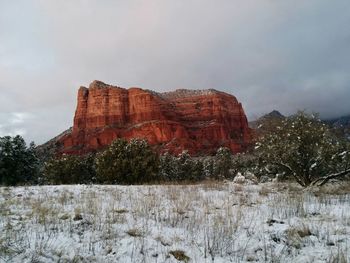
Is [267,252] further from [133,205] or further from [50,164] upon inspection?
[50,164]

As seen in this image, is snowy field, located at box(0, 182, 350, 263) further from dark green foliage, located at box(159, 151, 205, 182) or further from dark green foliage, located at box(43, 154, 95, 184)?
dark green foliage, located at box(159, 151, 205, 182)

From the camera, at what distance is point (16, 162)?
4275 centimetres

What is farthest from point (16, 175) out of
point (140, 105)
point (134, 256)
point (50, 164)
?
point (140, 105)

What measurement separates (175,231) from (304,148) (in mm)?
8711

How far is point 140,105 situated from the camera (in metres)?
199

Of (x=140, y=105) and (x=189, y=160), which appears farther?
(x=140, y=105)

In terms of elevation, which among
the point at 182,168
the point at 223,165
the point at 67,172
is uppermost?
the point at 223,165

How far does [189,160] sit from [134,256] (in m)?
62.7

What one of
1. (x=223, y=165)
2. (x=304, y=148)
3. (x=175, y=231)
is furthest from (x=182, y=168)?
(x=175, y=231)

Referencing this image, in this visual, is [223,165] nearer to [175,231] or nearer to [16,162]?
[16,162]

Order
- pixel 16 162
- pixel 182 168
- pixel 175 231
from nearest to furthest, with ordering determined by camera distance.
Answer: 1. pixel 175 231
2. pixel 16 162
3. pixel 182 168

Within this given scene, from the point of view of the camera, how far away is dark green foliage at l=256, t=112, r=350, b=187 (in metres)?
12.9

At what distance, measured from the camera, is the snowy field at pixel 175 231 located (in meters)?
4.94

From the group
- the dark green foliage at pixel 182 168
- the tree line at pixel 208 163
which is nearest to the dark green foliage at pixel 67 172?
the tree line at pixel 208 163
